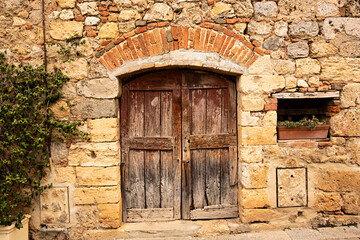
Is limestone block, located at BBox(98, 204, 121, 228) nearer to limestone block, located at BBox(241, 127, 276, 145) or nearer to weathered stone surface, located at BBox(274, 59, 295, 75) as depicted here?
limestone block, located at BBox(241, 127, 276, 145)

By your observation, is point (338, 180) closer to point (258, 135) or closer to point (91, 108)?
point (258, 135)

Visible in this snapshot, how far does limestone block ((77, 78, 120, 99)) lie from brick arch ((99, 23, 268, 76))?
14 centimetres

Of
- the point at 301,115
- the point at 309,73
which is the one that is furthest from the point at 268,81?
the point at 301,115

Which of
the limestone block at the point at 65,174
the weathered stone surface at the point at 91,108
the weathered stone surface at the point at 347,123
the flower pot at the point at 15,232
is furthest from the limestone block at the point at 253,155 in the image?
the flower pot at the point at 15,232

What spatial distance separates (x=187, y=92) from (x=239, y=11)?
116cm

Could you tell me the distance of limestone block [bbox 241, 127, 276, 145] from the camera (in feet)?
10.9

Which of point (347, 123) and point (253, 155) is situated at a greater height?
point (347, 123)

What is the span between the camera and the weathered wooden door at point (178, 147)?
3463 millimetres

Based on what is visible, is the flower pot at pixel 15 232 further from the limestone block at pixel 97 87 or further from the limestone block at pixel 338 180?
the limestone block at pixel 338 180

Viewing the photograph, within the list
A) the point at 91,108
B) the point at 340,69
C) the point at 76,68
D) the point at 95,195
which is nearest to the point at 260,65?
the point at 340,69

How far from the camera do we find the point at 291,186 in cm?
336

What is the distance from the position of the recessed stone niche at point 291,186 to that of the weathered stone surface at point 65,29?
298 cm

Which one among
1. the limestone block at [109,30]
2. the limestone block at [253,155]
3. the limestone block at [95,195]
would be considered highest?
the limestone block at [109,30]

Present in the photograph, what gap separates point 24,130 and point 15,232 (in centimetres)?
115
